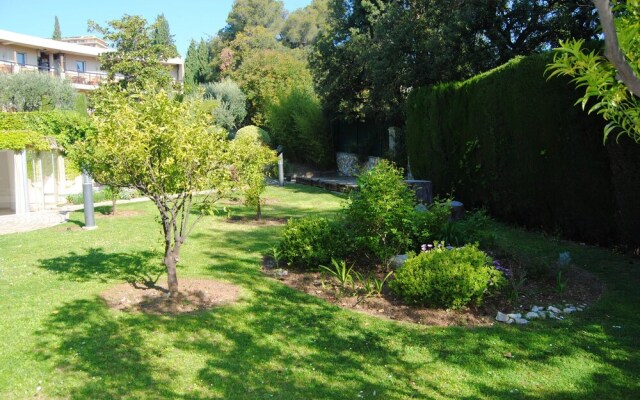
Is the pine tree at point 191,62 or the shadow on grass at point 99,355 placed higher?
the pine tree at point 191,62

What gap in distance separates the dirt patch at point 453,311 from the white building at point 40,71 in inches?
465

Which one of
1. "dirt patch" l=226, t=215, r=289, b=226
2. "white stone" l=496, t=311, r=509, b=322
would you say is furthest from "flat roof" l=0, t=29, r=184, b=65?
"white stone" l=496, t=311, r=509, b=322

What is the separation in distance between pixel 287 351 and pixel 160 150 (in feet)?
9.08

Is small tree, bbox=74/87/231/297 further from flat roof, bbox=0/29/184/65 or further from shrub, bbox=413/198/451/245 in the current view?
flat roof, bbox=0/29/184/65

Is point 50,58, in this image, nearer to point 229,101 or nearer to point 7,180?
point 229,101

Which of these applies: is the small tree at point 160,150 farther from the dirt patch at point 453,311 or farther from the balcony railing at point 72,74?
the balcony railing at point 72,74

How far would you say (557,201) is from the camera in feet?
31.9

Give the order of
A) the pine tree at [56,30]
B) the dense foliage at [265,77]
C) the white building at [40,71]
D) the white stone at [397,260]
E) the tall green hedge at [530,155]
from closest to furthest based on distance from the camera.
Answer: the white stone at [397,260] < the tall green hedge at [530,155] < the white building at [40,71] < the dense foliage at [265,77] < the pine tree at [56,30]

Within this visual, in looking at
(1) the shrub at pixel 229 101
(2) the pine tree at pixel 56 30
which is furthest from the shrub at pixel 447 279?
(2) the pine tree at pixel 56 30

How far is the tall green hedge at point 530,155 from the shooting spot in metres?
8.73

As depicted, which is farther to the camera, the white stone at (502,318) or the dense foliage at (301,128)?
the dense foliage at (301,128)

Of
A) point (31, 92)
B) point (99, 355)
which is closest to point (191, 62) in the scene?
point (31, 92)

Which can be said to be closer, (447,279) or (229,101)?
(447,279)

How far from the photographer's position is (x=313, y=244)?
7.77 m
